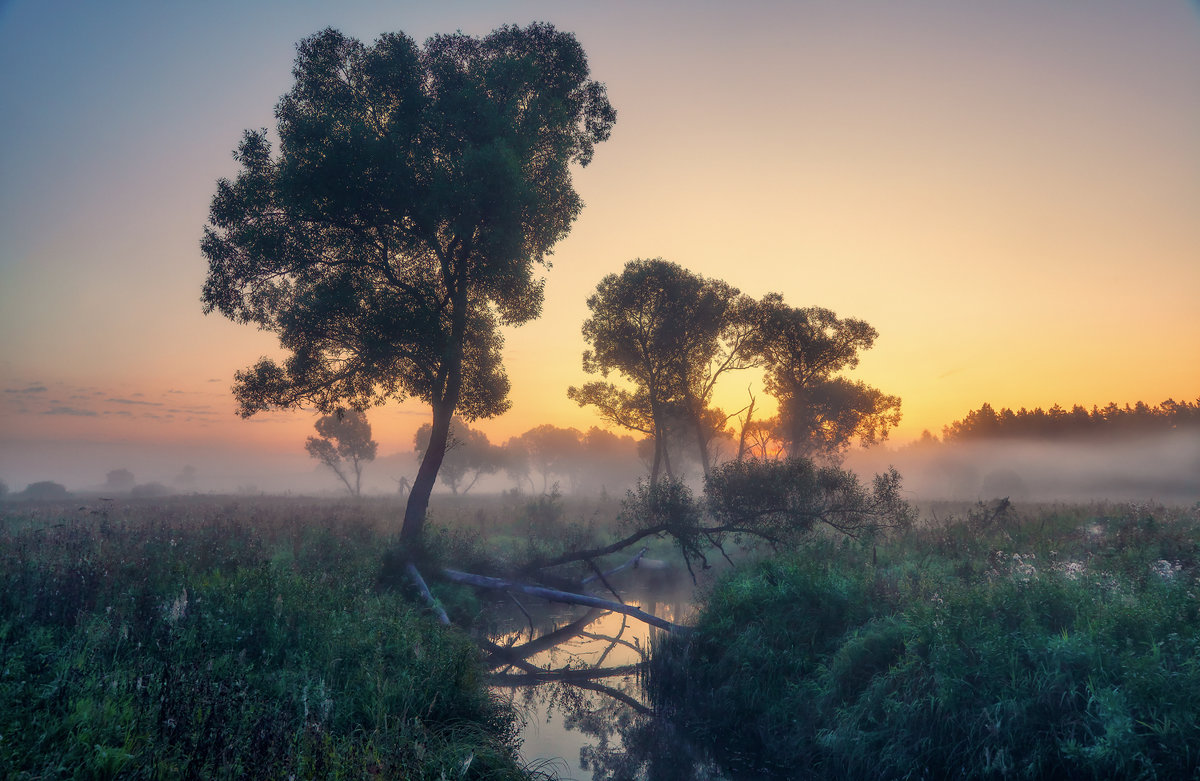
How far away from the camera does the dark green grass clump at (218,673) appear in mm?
4547

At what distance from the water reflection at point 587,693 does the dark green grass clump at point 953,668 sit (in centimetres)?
80

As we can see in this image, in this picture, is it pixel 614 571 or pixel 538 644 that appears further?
pixel 614 571

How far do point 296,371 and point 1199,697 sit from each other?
1986 centimetres

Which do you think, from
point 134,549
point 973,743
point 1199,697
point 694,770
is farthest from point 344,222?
point 1199,697

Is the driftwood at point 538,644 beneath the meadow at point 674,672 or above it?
beneath

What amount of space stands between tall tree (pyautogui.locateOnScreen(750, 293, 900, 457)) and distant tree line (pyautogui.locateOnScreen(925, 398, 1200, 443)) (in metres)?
46.3

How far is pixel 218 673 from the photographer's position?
22.3 feet

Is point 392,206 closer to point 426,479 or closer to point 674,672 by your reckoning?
point 426,479

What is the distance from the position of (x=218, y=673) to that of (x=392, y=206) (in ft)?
43.2

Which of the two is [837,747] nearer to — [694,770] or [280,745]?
[694,770]

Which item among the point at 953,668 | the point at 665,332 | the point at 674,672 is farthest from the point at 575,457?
the point at 953,668

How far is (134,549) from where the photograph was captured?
455 inches

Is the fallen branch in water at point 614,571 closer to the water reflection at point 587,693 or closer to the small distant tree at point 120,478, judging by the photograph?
the water reflection at point 587,693

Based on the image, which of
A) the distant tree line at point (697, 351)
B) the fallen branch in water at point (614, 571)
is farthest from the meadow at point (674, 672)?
the distant tree line at point (697, 351)
